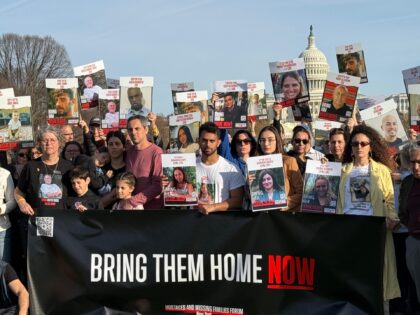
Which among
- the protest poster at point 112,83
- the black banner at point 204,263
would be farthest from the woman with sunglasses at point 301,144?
the protest poster at point 112,83

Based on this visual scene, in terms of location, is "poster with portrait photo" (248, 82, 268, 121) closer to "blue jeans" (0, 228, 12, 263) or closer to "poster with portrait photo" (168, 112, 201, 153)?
"poster with portrait photo" (168, 112, 201, 153)

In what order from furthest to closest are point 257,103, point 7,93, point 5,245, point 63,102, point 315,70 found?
point 315,70 < point 257,103 < point 63,102 < point 7,93 < point 5,245

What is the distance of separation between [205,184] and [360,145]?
157 centimetres

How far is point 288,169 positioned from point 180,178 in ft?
3.70

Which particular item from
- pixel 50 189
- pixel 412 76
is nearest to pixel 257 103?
pixel 412 76

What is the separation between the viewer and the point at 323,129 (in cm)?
1056

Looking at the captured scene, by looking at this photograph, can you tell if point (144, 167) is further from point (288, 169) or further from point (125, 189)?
point (288, 169)

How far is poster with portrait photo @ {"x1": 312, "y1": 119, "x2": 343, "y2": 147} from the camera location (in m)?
10.4

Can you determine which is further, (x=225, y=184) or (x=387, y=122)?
(x=387, y=122)

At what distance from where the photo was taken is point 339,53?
10.8m

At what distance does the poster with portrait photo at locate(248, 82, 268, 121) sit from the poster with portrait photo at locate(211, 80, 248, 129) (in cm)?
101

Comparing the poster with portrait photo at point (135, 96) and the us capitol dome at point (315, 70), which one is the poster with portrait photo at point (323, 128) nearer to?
the poster with portrait photo at point (135, 96)

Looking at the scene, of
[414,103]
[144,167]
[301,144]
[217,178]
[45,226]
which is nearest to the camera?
[45,226]

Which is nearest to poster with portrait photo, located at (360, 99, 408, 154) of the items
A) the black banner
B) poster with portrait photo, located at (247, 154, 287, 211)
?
the black banner
